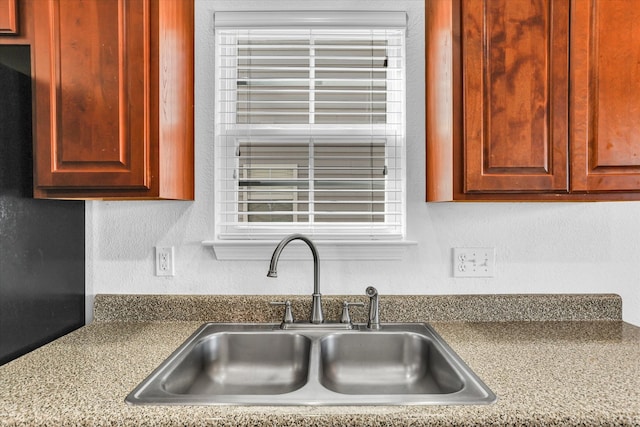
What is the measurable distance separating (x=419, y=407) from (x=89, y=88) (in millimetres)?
1275

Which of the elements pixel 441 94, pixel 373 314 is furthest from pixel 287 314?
pixel 441 94

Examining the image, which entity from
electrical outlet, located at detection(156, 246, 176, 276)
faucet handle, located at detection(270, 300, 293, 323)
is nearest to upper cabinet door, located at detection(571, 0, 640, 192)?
faucet handle, located at detection(270, 300, 293, 323)

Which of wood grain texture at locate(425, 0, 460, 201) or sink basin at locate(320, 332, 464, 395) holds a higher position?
wood grain texture at locate(425, 0, 460, 201)

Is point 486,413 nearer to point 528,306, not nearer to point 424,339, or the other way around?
point 424,339

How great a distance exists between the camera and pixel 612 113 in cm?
127

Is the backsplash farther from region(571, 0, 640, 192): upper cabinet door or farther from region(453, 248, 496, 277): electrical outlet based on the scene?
region(571, 0, 640, 192): upper cabinet door

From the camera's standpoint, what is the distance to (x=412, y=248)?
5.32 feet

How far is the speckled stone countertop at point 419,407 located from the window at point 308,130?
1.41 feet

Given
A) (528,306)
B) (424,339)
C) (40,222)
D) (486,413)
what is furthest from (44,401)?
(528,306)

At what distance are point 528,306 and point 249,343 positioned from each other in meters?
1.07

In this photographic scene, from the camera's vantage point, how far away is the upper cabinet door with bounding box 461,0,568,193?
1.27m

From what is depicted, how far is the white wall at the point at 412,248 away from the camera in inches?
63.8

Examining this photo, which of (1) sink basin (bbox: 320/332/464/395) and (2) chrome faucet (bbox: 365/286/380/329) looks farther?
(2) chrome faucet (bbox: 365/286/380/329)

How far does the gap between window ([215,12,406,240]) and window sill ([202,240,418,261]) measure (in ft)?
0.15
